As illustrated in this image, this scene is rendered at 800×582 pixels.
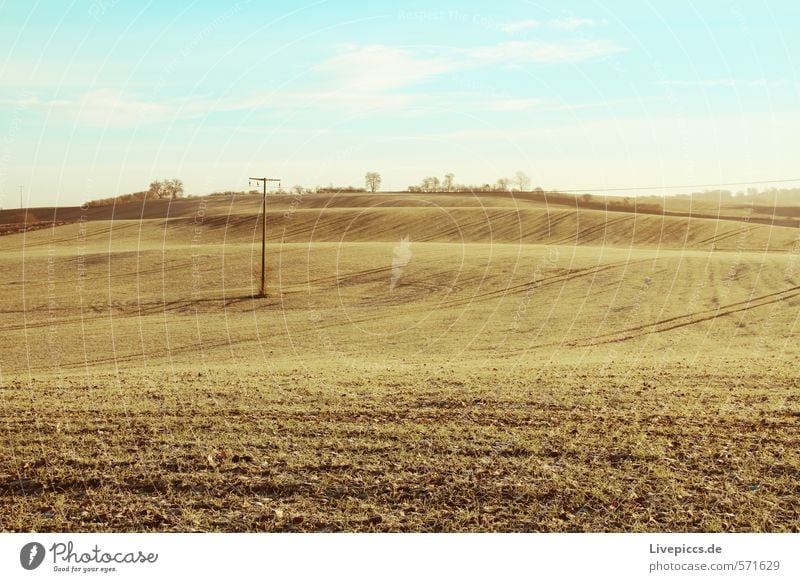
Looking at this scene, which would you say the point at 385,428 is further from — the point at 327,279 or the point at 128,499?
the point at 327,279

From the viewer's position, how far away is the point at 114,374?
19.8m

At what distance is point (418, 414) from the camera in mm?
12953

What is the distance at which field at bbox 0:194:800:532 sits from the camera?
28.5 feet

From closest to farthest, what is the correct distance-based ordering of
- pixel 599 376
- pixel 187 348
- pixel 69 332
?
pixel 599 376 → pixel 187 348 → pixel 69 332

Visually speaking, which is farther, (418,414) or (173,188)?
(173,188)

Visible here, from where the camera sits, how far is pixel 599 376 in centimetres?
1744

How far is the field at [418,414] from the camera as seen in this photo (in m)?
8.68

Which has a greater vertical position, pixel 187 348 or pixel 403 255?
pixel 403 255

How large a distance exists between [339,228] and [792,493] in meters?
81.3

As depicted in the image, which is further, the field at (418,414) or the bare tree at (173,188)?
the bare tree at (173,188)

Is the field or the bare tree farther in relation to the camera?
the bare tree

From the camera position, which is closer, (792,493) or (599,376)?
(792,493)
